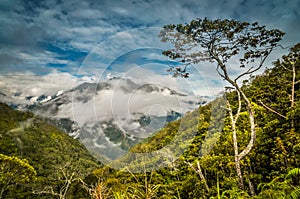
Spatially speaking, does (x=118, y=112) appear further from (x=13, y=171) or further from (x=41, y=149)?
(x=41, y=149)

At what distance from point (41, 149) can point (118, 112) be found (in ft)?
185

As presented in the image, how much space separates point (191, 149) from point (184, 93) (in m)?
10.0

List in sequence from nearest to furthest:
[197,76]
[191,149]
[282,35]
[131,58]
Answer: [131,58]
[197,76]
[282,35]
[191,149]

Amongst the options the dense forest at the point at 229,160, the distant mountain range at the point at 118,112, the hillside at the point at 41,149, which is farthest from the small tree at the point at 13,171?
the distant mountain range at the point at 118,112

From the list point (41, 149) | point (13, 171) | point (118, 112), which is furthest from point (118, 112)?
point (41, 149)

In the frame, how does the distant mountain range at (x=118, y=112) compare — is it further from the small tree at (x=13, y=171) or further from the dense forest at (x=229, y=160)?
the small tree at (x=13, y=171)

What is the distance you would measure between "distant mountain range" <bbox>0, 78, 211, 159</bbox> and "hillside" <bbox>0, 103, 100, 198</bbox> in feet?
99.7

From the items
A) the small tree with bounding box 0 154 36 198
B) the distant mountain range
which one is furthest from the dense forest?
the distant mountain range

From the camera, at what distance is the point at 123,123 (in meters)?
5.74

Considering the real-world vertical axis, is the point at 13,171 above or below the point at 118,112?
below

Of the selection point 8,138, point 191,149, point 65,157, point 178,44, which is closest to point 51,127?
point 65,157

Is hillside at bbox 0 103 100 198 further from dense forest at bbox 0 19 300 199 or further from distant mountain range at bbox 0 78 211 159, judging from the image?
distant mountain range at bbox 0 78 211 159

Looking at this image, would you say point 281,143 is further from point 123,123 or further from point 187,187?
point 123,123

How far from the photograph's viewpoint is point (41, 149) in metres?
56.5
